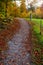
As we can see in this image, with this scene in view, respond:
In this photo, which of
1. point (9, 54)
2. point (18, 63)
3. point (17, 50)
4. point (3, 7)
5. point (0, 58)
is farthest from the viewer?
point (3, 7)

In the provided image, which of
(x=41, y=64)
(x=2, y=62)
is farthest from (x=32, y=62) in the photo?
(x=2, y=62)

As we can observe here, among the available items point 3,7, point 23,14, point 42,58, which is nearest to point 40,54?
point 42,58

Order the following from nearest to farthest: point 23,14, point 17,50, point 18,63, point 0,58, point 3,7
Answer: point 18,63
point 0,58
point 17,50
point 3,7
point 23,14

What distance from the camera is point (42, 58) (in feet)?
34.3

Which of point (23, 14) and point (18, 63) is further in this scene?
point (23, 14)

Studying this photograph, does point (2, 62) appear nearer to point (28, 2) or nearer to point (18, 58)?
point (18, 58)

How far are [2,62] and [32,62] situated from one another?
1240 mm

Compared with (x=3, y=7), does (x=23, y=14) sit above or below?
below

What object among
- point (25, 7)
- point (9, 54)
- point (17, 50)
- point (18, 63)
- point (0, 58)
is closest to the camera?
point (18, 63)

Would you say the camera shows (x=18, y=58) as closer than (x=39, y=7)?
Yes

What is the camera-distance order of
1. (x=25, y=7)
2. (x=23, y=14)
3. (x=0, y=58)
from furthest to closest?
(x=25, y=7), (x=23, y=14), (x=0, y=58)

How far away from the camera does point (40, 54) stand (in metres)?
11.2

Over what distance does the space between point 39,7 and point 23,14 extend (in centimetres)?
635

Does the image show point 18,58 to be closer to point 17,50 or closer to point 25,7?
point 17,50
